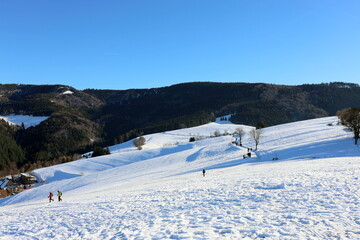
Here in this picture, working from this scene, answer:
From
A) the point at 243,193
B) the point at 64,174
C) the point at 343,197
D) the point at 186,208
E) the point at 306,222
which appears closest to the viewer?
the point at 306,222

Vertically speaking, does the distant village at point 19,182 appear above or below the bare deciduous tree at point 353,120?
below

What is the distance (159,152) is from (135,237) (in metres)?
82.2

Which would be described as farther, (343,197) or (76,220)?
(76,220)

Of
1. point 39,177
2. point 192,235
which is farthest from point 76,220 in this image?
point 39,177

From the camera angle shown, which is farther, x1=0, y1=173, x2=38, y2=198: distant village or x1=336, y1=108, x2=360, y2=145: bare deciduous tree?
x1=0, y1=173, x2=38, y2=198: distant village

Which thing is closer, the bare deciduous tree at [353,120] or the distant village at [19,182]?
the bare deciduous tree at [353,120]

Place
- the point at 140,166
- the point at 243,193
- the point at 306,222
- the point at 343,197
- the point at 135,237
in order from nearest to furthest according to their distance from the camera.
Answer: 1. the point at 306,222
2. the point at 135,237
3. the point at 343,197
4. the point at 243,193
5. the point at 140,166

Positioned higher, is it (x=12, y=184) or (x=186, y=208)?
(x=186, y=208)

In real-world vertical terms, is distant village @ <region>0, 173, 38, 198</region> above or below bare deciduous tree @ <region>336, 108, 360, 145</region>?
below

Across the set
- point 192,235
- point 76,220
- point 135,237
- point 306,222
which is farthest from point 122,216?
point 306,222

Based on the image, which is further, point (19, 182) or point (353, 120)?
point (19, 182)

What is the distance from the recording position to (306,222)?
31.7 ft

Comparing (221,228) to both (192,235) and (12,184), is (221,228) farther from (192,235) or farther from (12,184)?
(12,184)

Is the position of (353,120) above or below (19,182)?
above
